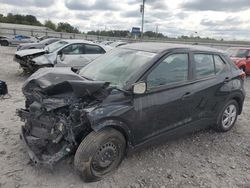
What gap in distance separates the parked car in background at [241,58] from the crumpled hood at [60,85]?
11.3m

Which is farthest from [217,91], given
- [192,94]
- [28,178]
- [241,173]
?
[28,178]

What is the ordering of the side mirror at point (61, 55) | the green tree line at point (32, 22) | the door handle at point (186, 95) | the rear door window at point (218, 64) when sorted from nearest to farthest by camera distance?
the door handle at point (186, 95) < the rear door window at point (218, 64) < the side mirror at point (61, 55) < the green tree line at point (32, 22)

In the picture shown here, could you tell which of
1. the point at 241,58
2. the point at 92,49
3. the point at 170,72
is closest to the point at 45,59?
the point at 92,49

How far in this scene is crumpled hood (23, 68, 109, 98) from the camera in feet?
11.0

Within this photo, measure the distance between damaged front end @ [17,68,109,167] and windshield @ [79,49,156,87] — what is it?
427mm

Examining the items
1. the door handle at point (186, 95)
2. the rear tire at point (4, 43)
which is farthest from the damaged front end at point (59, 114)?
the rear tire at point (4, 43)

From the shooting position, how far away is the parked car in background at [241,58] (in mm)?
13120

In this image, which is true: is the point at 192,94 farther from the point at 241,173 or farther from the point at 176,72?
the point at 241,173

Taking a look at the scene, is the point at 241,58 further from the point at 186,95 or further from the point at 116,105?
the point at 116,105

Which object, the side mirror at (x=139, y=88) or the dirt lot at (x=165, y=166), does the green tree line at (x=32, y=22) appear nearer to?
the dirt lot at (x=165, y=166)

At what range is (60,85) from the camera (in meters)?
3.45

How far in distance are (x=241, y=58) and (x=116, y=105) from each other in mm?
11903

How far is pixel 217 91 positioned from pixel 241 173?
148cm

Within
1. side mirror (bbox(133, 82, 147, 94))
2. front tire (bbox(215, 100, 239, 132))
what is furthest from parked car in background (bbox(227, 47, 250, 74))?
side mirror (bbox(133, 82, 147, 94))
